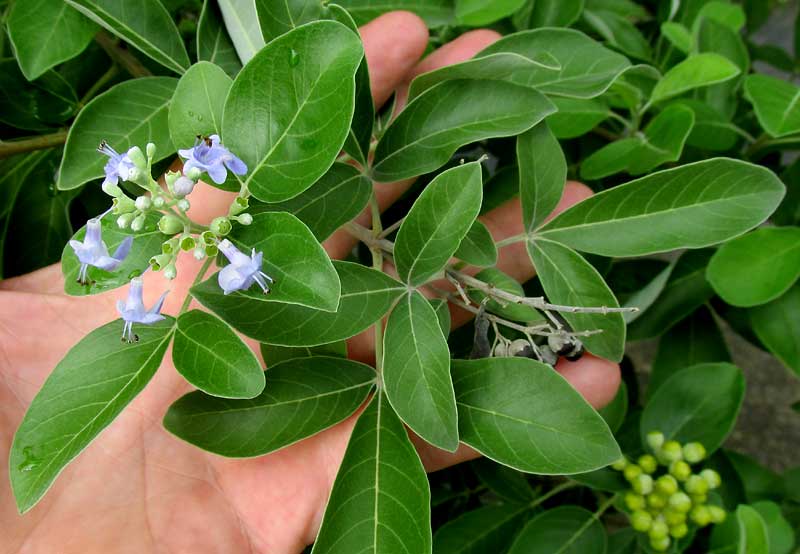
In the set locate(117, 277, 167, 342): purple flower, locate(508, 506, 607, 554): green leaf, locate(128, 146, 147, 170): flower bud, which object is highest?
locate(128, 146, 147, 170): flower bud

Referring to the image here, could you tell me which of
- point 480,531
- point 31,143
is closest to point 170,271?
point 31,143

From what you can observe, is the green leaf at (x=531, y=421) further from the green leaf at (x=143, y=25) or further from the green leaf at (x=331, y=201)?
the green leaf at (x=143, y=25)

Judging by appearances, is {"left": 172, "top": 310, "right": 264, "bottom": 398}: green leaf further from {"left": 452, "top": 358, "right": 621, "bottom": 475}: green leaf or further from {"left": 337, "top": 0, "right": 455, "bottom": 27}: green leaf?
{"left": 337, "top": 0, "right": 455, "bottom": 27}: green leaf

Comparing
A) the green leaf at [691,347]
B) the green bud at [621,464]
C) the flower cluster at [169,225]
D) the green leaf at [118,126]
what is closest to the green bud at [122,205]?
the flower cluster at [169,225]

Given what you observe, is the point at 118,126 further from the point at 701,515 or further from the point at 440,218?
the point at 701,515

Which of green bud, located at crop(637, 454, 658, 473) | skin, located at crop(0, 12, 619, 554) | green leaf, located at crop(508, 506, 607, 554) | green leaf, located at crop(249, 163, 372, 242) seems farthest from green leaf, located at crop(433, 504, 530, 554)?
green leaf, located at crop(249, 163, 372, 242)

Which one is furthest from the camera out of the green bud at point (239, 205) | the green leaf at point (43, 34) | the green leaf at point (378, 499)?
the green leaf at point (43, 34)

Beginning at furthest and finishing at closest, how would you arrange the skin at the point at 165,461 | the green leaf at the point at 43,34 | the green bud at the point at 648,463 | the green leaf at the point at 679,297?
the green leaf at the point at 679,297, the green bud at the point at 648,463, the skin at the point at 165,461, the green leaf at the point at 43,34
